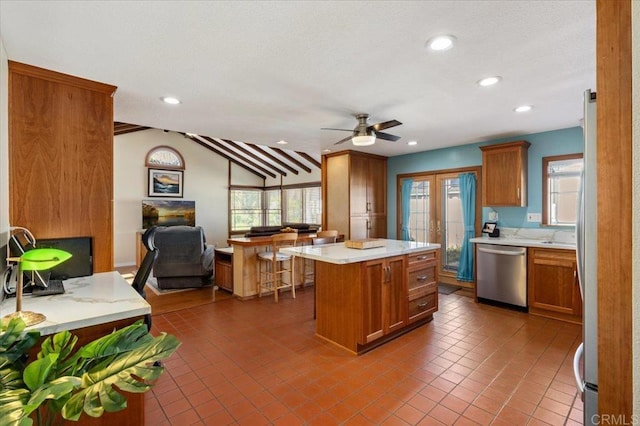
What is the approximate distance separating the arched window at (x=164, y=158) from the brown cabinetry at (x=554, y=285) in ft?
28.8

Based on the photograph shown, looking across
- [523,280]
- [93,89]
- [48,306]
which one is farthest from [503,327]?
[93,89]

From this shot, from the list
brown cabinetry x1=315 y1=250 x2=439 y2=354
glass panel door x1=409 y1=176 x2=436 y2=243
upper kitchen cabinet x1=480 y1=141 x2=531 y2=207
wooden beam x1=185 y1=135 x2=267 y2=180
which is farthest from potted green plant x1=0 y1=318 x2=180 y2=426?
wooden beam x1=185 y1=135 x2=267 y2=180

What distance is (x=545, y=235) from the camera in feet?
14.1

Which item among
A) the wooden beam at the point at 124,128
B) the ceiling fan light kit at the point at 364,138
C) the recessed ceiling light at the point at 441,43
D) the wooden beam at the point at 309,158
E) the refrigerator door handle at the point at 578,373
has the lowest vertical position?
the refrigerator door handle at the point at 578,373

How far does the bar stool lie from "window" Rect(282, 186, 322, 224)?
13.2 feet

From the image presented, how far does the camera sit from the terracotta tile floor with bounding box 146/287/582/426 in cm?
202

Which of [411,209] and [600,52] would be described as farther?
[411,209]

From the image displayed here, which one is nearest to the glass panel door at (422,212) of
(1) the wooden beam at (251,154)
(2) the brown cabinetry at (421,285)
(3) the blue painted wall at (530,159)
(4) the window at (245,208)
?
(3) the blue painted wall at (530,159)

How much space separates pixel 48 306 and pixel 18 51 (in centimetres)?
169

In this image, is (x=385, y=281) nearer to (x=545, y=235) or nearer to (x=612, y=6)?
(x=612, y=6)

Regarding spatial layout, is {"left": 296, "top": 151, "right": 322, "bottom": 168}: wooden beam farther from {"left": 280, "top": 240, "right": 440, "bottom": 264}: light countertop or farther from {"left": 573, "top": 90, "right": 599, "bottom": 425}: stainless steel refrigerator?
{"left": 573, "top": 90, "right": 599, "bottom": 425}: stainless steel refrigerator

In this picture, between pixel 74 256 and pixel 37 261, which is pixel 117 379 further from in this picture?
pixel 74 256

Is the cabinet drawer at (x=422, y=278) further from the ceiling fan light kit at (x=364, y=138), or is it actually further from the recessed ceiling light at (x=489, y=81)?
the recessed ceiling light at (x=489, y=81)

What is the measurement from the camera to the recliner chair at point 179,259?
16.6 feet
